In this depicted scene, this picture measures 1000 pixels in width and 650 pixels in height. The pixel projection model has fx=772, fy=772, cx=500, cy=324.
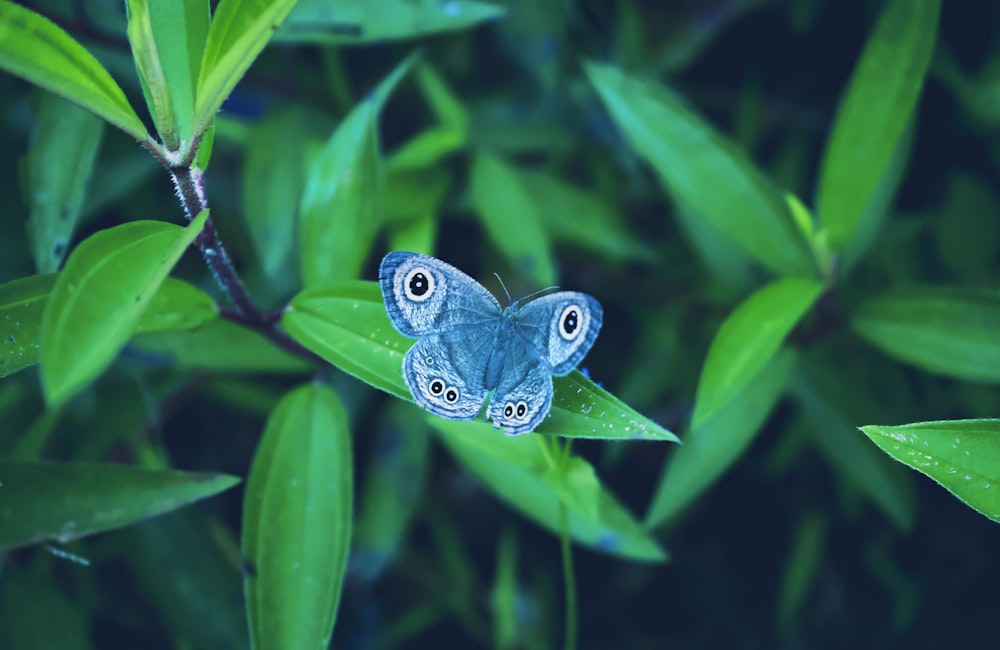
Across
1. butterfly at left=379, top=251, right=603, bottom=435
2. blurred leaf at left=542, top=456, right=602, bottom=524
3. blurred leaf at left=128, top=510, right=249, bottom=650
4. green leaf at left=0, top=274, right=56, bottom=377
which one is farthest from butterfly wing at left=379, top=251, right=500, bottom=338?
blurred leaf at left=128, top=510, right=249, bottom=650

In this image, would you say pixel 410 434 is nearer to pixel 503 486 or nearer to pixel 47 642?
pixel 503 486

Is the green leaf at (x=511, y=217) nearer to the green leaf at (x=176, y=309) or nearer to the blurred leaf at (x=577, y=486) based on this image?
the blurred leaf at (x=577, y=486)

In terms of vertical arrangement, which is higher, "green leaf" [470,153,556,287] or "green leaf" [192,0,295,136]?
"green leaf" [192,0,295,136]

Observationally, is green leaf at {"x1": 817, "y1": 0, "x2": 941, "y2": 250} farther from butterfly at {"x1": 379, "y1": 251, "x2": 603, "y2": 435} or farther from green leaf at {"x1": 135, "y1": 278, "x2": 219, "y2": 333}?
green leaf at {"x1": 135, "y1": 278, "x2": 219, "y2": 333}

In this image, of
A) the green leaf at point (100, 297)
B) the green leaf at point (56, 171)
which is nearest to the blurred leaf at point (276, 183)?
the green leaf at point (56, 171)

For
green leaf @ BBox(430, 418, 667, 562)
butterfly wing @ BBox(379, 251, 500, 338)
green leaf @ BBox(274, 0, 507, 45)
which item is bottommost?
green leaf @ BBox(430, 418, 667, 562)

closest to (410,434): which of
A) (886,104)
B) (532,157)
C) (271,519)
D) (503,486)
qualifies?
(503,486)
